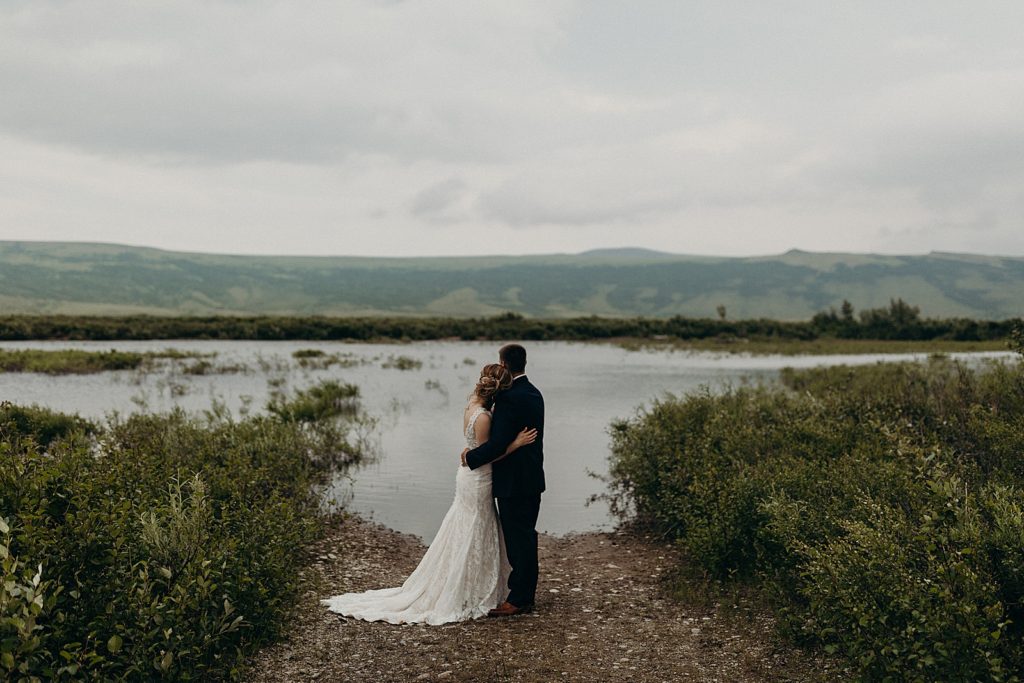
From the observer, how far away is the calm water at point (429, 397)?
592 inches

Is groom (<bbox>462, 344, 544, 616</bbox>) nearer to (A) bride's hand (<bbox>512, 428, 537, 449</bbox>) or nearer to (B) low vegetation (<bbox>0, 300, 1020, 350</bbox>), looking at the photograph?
(A) bride's hand (<bbox>512, 428, 537, 449</bbox>)

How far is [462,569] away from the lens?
8469 millimetres

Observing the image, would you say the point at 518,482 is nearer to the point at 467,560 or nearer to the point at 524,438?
the point at 524,438

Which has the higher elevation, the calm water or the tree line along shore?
the tree line along shore

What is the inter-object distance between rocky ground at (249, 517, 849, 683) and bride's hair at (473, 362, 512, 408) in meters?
2.19

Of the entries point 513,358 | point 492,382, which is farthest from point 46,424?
point 513,358

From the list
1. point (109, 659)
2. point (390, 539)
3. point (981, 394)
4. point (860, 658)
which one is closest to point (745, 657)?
point (860, 658)

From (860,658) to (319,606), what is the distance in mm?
5101

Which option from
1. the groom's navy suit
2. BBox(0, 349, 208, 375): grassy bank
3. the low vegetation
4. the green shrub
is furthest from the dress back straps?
the low vegetation

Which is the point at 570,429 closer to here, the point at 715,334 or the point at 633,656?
the point at 633,656

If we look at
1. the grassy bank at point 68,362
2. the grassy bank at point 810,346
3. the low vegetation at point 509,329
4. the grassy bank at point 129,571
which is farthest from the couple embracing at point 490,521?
the low vegetation at point 509,329

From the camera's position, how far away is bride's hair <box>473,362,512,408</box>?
842 cm

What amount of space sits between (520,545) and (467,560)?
0.55 meters

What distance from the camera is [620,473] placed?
43.4ft
